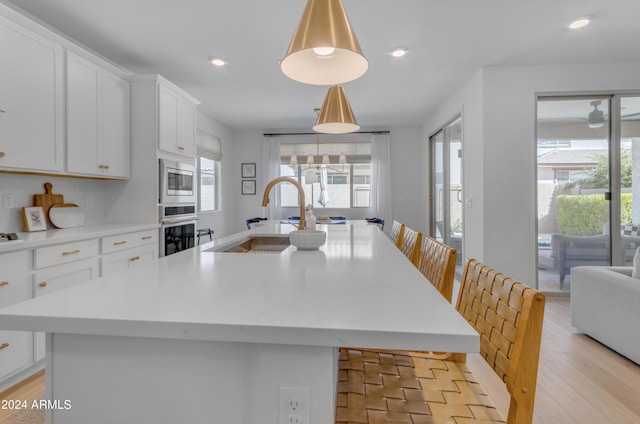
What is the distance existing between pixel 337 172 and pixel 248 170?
5.92 feet

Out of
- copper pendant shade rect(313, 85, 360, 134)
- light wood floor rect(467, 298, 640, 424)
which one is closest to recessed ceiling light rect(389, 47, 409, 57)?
copper pendant shade rect(313, 85, 360, 134)

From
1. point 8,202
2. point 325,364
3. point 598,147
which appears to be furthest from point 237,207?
point 325,364

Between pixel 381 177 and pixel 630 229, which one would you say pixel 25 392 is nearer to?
pixel 630 229

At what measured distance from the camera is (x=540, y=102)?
3715 millimetres

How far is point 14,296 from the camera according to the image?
189 cm

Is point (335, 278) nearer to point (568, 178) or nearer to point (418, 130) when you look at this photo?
point (568, 178)

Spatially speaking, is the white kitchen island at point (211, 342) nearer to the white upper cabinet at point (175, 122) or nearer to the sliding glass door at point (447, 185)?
the white upper cabinet at point (175, 122)

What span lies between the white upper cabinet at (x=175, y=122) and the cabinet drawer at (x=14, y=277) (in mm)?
1661

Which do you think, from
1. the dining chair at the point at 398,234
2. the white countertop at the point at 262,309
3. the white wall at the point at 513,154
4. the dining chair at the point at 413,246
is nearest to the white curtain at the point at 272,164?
the white wall at the point at 513,154

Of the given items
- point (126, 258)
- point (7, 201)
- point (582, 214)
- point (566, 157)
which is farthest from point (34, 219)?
point (582, 214)

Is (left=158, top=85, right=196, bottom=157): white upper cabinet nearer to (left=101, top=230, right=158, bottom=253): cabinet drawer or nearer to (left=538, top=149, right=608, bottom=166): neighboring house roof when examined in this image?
(left=101, top=230, right=158, bottom=253): cabinet drawer

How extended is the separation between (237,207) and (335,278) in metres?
6.01

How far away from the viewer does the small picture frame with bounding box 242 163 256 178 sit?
6723mm

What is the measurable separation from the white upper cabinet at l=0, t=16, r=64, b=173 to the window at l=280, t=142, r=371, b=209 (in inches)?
172
